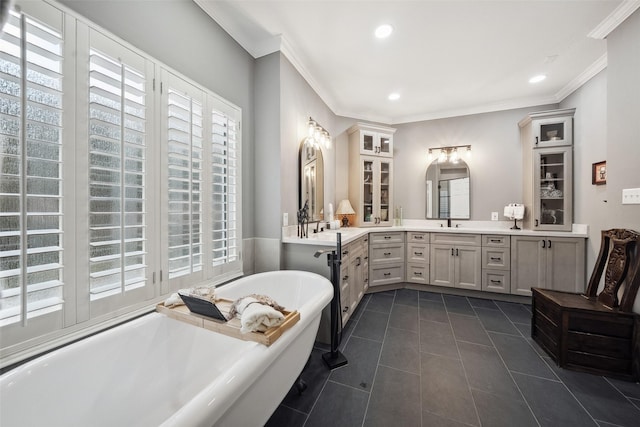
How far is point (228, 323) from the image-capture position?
1.17 m

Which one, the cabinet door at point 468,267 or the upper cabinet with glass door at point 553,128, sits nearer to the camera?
the upper cabinet with glass door at point 553,128

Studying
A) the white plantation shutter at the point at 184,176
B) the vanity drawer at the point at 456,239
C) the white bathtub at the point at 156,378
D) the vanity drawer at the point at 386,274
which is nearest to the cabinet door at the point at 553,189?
the vanity drawer at the point at 456,239

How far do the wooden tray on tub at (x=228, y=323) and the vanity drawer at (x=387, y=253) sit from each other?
2248 mm

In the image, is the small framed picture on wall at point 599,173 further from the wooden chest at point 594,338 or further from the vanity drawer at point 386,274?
the vanity drawer at point 386,274

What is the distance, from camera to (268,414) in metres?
1.04

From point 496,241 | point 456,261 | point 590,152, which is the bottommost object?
point 456,261

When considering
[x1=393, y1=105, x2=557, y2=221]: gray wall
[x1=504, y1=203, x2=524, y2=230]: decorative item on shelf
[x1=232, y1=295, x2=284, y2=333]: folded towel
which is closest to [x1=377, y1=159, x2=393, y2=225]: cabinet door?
[x1=393, y1=105, x2=557, y2=221]: gray wall

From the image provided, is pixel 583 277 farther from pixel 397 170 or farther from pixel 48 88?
pixel 48 88

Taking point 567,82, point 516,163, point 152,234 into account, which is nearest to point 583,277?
point 516,163

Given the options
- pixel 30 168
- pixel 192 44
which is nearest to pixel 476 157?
pixel 192 44

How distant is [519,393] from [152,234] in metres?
2.58

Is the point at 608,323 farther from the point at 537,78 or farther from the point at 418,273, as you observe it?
the point at 537,78

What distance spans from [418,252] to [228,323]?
2.98 m

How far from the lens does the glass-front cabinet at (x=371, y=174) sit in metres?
3.63
